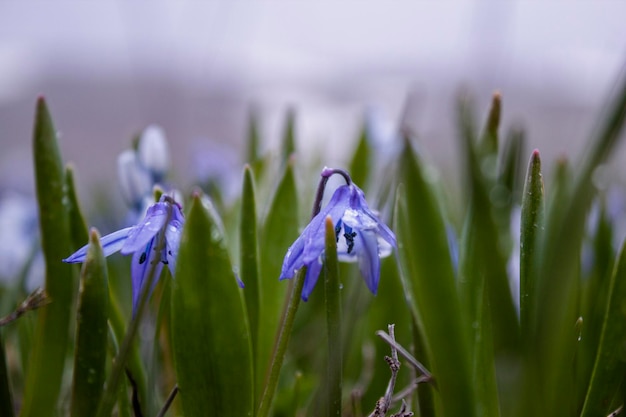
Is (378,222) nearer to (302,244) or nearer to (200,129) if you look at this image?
(302,244)

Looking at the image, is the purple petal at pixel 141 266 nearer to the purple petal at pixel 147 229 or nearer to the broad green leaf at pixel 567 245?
the purple petal at pixel 147 229

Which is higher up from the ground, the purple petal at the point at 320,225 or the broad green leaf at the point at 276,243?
the purple petal at the point at 320,225

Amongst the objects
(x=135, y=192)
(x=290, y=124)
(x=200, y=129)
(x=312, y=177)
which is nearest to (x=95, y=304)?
(x=135, y=192)

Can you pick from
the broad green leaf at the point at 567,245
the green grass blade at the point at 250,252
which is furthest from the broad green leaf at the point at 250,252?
the broad green leaf at the point at 567,245

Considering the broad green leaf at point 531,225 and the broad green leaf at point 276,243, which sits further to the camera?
the broad green leaf at point 276,243

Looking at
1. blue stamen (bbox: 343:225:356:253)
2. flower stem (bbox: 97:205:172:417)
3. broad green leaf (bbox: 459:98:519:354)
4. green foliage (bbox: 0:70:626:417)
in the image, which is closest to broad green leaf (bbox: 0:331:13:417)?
green foliage (bbox: 0:70:626:417)

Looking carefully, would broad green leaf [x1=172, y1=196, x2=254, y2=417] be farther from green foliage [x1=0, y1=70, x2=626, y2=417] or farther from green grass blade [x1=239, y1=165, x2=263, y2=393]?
green grass blade [x1=239, y1=165, x2=263, y2=393]
